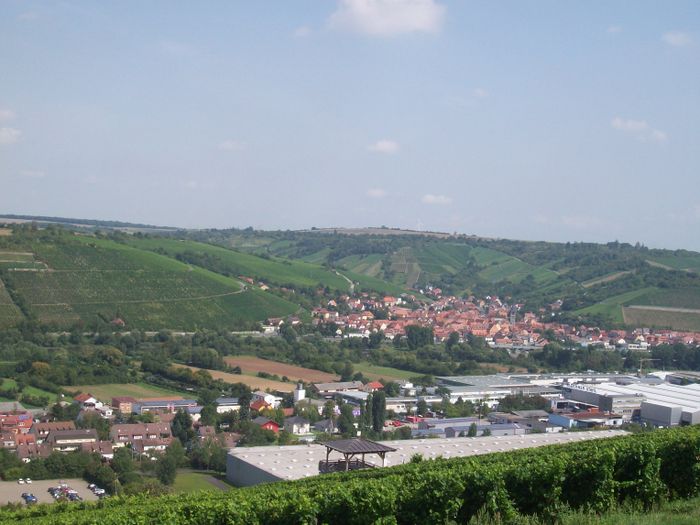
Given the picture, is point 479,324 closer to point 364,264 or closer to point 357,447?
point 364,264

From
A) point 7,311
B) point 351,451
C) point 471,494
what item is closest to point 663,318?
point 7,311

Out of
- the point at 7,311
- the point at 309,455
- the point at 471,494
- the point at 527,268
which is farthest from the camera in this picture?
the point at 527,268

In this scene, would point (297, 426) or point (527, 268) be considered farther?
point (527, 268)

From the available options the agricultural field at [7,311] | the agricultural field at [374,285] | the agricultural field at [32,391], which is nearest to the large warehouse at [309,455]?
the agricultural field at [32,391]

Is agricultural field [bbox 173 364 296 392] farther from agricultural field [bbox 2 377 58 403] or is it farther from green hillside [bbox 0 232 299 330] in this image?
green hillside [bbox 0 232 299 330]

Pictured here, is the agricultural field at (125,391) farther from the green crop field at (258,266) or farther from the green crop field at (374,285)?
the green crop field at (374,285)

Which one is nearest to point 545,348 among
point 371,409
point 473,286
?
point 371,409

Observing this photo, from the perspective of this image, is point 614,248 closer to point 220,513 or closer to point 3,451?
point 3,451
